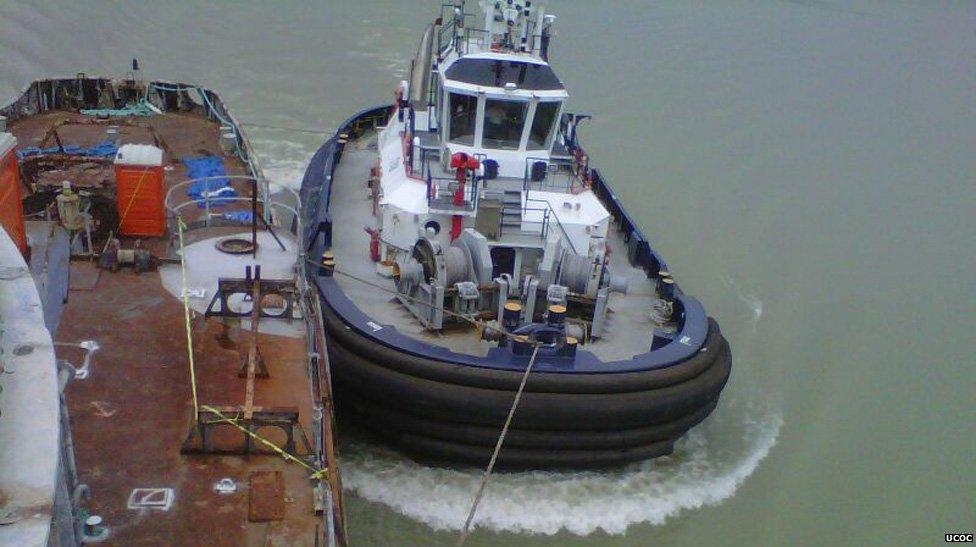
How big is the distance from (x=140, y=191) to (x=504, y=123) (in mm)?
3457

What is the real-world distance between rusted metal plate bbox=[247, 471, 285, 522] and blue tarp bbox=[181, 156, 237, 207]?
402 cm

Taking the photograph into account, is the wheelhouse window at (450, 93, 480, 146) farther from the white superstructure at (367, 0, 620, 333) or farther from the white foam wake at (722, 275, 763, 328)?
the white foam wake at (722, 275, 763, 328)

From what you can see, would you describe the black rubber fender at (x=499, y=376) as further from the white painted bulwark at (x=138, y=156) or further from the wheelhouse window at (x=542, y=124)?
the wheelhouse window at (x=542, y=124)

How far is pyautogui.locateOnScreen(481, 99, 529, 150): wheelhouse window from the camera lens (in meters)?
8.20

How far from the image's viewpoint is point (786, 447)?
25.7ft

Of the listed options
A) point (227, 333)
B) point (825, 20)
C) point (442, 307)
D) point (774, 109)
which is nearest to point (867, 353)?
point (442, 307)

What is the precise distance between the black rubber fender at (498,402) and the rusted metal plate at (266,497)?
80.9 inches

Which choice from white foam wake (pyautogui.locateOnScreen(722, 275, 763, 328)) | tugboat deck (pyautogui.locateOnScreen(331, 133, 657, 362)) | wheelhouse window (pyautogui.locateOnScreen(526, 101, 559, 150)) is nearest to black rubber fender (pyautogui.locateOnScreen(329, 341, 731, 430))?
tugboat deck (pyautogui.locateOnScreen(331, 133, 657, 362))

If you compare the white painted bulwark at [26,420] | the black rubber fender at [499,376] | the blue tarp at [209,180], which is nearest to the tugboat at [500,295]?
the black rubber fender at [499,376]

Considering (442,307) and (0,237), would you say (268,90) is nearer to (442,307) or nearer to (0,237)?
(442,307)

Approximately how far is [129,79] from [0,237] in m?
8.82

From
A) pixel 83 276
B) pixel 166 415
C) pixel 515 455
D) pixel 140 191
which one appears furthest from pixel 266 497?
pixel 140 191

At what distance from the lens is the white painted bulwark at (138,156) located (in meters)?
6.78

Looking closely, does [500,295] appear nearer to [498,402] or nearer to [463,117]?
[498,402]
